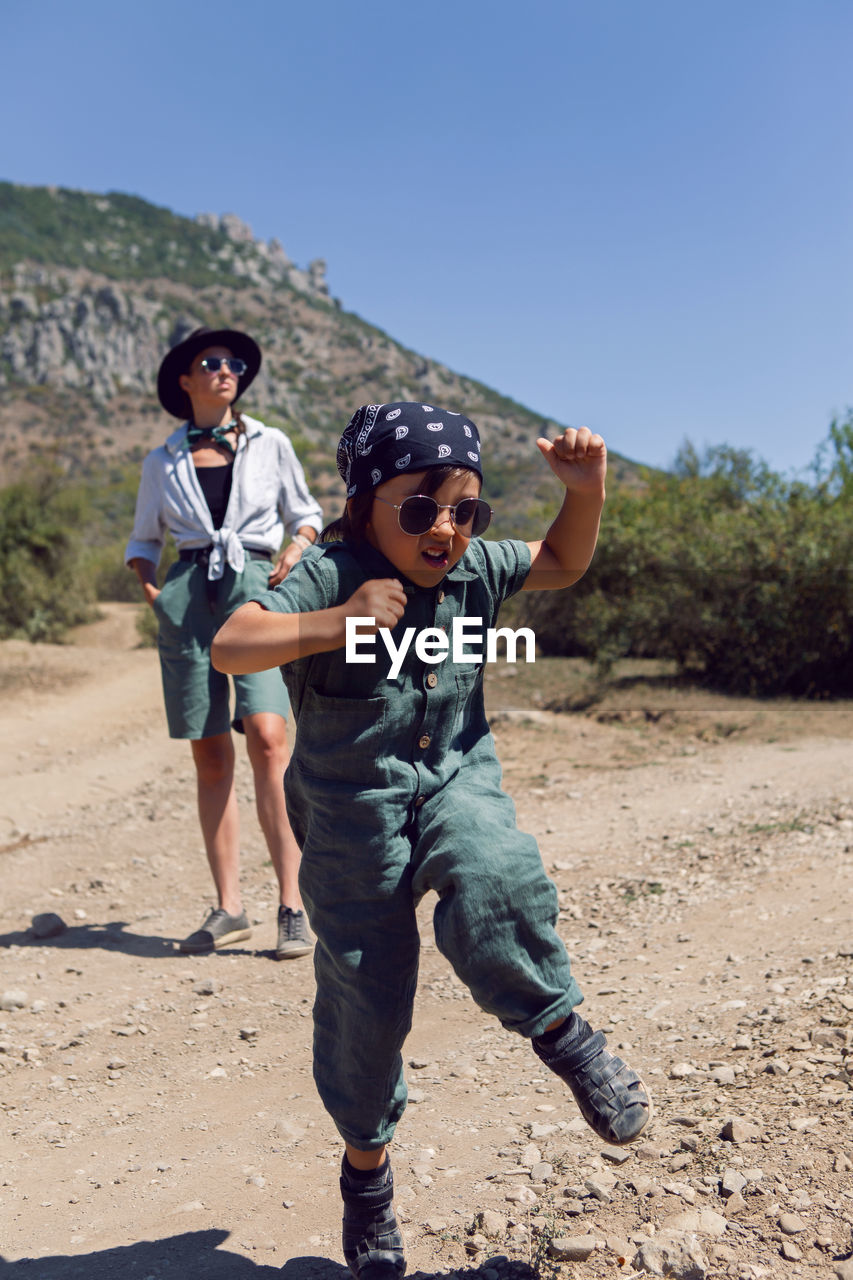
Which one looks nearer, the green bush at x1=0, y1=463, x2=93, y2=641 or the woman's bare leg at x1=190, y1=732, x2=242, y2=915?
the woman's bare leg at x1=190, y1=732, x2=242, y2=915

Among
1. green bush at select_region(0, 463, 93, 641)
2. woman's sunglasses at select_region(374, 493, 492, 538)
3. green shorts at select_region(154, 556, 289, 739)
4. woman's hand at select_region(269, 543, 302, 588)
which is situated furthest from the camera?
green bush at select_region(0, 463, 93, 641)

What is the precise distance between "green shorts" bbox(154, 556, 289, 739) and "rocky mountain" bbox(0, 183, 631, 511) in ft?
203

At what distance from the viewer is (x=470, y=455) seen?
1.97 m

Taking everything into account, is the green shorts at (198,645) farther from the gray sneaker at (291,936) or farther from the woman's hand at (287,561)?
the gray sneaker at (291,936)

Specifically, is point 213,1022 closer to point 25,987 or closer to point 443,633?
point 25,987

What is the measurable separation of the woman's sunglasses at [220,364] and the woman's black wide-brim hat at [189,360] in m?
0.05

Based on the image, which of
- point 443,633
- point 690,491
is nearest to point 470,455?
point 443,633

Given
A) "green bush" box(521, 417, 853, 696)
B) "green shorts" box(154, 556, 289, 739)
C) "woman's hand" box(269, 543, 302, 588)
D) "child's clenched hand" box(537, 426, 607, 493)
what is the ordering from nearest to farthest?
"child's clenched hand" box(537, 426, 607, 493)
"woman's hand" box(269, 543, 302, 588)
"green shorts" box(154, 556, 289, 739)
"green bush" box(521, 417, 853, 696)

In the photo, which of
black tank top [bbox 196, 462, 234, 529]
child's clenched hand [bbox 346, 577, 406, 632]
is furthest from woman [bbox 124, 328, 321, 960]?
child's clenched hand [bbox 346, 577, 406, 632]

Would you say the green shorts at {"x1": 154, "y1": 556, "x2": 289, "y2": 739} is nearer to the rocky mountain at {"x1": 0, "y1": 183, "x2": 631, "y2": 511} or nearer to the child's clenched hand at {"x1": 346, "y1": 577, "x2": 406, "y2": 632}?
the child's clenched hand at {"x1": 346, "y1": 577, "x2": 406, "y2": 632}

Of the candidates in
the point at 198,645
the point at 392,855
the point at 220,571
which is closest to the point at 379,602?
the point at 392,855

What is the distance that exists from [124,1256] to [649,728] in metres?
7.27

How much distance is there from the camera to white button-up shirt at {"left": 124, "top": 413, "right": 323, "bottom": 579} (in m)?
3.91

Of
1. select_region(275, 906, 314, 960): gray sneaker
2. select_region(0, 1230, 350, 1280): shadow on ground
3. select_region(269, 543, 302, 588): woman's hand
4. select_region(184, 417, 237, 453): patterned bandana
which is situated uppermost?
select_region(184, 417, 237, 453): patterned bandana
